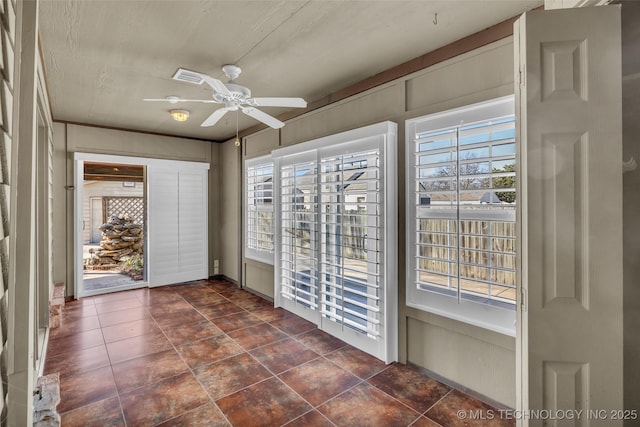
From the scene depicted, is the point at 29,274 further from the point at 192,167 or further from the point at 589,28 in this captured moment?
the point at 192,167

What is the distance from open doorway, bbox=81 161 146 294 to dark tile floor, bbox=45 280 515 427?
6.29ft

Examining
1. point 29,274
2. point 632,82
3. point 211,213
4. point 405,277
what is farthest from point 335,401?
point 211,213

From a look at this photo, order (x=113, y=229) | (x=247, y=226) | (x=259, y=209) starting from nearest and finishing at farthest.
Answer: (x=259, y=209) < (x=247, y=226) < (x=113, y=229)

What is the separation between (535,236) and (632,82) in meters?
0.81

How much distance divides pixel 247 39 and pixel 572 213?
215 centimetres

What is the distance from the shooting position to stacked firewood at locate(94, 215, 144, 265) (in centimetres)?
718

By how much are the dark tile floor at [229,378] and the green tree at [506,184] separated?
1372 mm

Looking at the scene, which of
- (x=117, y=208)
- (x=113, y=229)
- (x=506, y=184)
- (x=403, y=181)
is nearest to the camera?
(x=506, y=184)

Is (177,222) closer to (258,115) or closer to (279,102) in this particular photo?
(258,115)

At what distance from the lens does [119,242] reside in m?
7.45

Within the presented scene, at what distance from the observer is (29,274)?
3.82 ft

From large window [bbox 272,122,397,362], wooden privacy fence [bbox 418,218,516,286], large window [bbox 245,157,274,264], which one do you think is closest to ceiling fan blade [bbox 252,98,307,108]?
large window [bbox 272,122,397,362]

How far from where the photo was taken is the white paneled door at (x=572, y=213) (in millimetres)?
1246

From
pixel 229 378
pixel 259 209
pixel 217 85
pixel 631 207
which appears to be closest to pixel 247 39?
pixel 217 85
